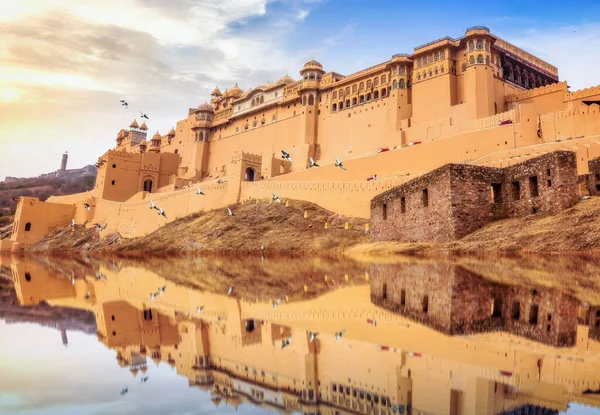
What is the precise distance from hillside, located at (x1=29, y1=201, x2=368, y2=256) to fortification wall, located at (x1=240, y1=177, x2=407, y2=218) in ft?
2.09

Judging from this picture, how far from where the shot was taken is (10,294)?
7.82 meters

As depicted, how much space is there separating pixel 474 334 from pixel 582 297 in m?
2.55

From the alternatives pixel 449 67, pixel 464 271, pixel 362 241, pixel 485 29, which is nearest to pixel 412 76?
pixel 449 67

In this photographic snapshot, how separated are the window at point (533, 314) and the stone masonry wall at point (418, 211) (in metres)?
11.7

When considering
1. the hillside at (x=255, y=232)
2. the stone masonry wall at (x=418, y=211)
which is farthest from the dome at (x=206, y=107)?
the stone masonry wall at (x=418, y=211)

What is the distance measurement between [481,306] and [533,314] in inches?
23.2

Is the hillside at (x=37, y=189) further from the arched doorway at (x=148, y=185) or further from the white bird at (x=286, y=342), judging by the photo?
the white bird at (x=286, y=342)

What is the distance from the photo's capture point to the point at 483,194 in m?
17.5

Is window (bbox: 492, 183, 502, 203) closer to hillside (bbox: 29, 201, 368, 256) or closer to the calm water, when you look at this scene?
hillside (bbox: 29, 201, 368, 256)

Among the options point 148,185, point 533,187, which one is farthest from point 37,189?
point 533,187

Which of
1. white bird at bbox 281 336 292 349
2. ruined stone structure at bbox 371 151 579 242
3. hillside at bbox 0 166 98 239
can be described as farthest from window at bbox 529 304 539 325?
hillside at bbox 0 166 98 239

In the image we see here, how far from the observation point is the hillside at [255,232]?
80.2 feet

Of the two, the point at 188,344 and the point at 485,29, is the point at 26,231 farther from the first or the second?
the point at 188,344

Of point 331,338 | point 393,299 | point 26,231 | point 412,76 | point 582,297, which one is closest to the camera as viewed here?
point 331,338
